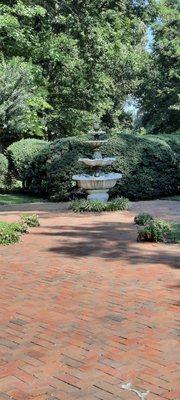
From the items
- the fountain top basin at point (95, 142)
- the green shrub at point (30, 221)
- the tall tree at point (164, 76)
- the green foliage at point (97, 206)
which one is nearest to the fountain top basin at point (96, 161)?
the fountain top basin at point (95, 142)

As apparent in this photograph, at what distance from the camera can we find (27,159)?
18.2 metres

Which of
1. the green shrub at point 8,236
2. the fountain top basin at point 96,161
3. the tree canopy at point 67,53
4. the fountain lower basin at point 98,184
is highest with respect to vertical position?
the tree canopy at point 67,53

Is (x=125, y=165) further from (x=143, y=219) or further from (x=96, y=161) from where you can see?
(x=143, y=219)

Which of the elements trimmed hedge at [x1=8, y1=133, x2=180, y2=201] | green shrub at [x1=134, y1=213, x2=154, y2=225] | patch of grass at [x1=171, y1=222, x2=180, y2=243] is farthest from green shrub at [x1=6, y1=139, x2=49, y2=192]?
patch of grass at [x1=171, y1=222, x2=180, y2=243]

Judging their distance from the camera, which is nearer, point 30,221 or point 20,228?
point 20,228

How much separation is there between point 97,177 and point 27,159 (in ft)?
14.3

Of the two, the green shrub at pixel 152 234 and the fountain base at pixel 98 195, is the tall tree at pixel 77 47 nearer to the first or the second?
the fountain base at pixel 98 195

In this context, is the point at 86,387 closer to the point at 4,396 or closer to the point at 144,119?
the point at 4,396

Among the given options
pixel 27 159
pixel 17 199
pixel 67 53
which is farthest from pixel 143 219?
pixel 67 53

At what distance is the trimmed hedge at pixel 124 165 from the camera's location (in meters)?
16.3

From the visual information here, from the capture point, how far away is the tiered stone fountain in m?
14.6

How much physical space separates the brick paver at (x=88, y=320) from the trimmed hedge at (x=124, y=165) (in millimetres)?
7071

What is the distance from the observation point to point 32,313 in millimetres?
5441

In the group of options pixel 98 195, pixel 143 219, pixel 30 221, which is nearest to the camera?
pixel 143 219
